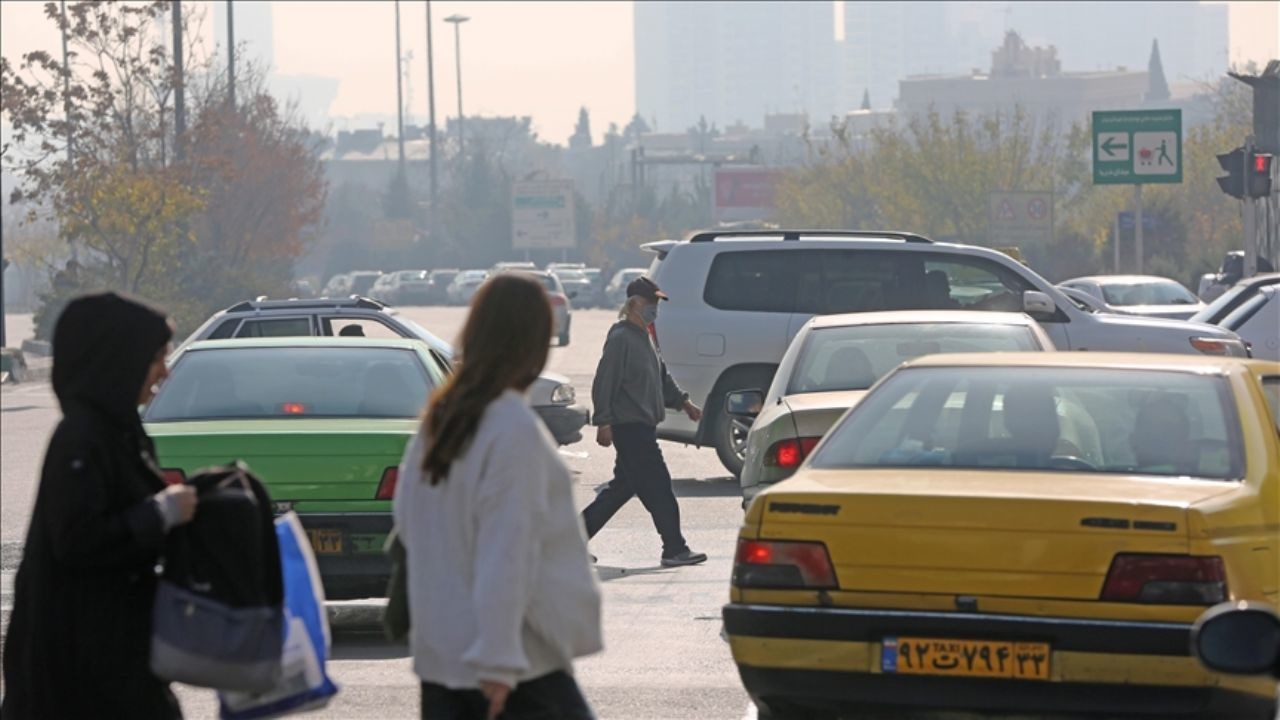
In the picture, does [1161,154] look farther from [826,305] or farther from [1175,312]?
[826,305]

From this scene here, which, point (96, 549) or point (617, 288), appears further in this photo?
point (617, 288)

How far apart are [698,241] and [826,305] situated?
141 centimetres

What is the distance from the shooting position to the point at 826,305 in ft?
60.4

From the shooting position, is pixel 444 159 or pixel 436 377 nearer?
pixel 436 377

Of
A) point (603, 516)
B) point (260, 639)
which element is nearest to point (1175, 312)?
point (603, 516)

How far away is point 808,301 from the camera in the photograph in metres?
18.4

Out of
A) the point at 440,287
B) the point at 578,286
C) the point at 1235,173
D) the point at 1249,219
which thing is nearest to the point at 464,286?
the point at 578,286

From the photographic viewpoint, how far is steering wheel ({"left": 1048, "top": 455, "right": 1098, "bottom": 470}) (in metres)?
7.33

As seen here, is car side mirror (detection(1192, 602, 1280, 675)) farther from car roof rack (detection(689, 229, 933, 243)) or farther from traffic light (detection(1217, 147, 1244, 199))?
traffic light (detection(1217, 147, 1244, 199))

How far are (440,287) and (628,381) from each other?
80.5 metres

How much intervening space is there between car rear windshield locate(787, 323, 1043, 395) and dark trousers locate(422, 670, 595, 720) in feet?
25.6

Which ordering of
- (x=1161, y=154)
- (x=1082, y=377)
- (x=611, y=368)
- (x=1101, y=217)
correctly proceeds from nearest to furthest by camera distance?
1. (x=1082, y=377)
2. (x=611, y=368)
3. (x=1161, y=154)
4. (x=1101, y=217)

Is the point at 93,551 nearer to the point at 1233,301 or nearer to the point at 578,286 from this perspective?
the point at 1233,301

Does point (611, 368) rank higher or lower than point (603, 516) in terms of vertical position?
higher
